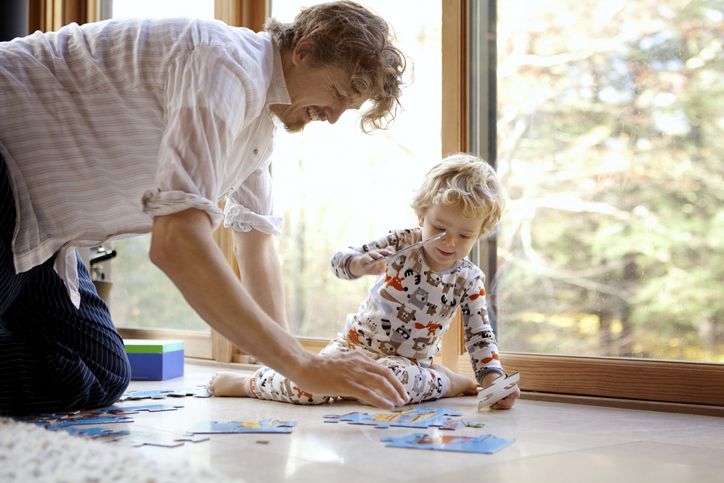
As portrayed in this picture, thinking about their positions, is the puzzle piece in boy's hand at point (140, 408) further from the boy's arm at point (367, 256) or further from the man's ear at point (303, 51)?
the man's ear at point (303, 51)

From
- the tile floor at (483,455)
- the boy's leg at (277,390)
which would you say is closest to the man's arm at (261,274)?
the boy's leg at (277,390)

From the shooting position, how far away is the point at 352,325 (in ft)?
7.89

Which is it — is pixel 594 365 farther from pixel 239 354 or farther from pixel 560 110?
pixel 239 354

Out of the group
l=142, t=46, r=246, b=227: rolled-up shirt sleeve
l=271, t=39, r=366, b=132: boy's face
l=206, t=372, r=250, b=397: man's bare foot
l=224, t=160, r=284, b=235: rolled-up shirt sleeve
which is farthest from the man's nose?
l=206, t=372, r=250, b=397: man's bare foot

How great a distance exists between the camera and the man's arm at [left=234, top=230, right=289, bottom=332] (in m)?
2.27

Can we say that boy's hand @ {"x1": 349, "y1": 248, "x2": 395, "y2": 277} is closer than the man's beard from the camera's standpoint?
No

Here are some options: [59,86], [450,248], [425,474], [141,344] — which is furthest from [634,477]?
[141,344]

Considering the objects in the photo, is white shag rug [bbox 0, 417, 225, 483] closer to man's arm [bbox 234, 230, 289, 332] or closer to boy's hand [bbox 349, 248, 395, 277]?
man's arm [bbox 234, 230, 289, 332]

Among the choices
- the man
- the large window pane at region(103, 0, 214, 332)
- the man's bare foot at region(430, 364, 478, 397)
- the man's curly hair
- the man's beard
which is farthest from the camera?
Result: the large window pane at region(103, 0, 214, 332)

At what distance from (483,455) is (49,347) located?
44.1 inches

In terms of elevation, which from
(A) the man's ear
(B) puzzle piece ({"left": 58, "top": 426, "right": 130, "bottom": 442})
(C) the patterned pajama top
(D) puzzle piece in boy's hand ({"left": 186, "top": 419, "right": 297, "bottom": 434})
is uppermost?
(A) the man's ear

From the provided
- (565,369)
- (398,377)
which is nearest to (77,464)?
(398,377)

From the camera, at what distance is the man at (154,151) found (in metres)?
1.48

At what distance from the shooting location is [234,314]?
1466 mm
